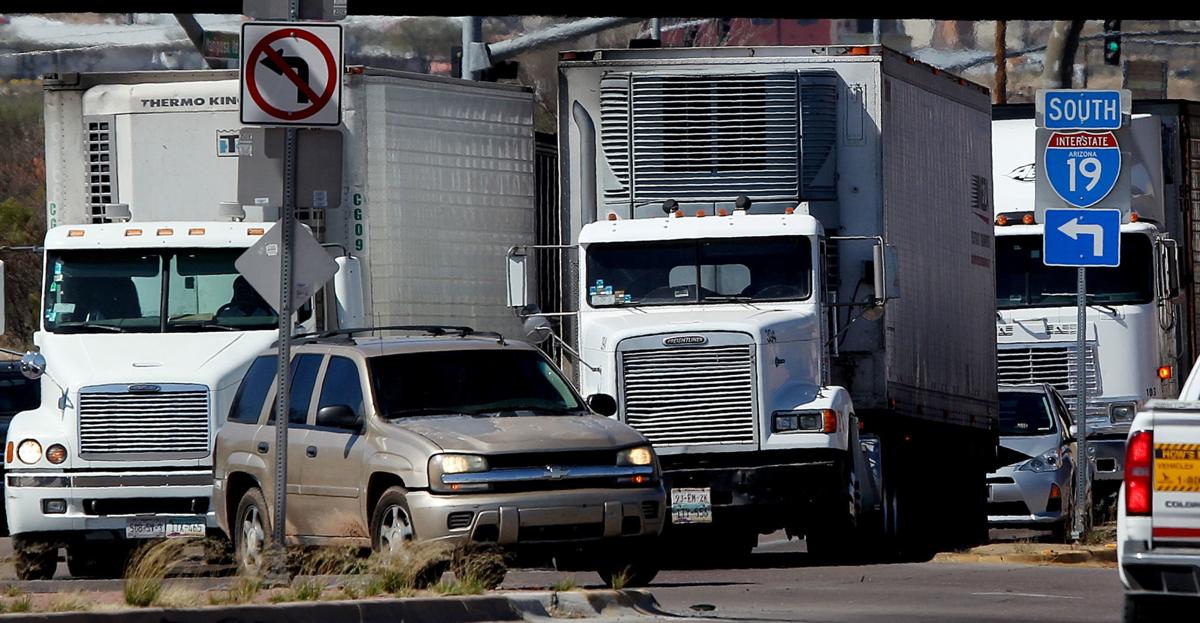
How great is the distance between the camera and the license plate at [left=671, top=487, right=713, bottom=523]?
1811 cm

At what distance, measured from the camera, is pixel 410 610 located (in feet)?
40.6

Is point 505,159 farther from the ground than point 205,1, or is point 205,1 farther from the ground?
point 205,1

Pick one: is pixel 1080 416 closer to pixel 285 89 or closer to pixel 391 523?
pixel 391 523

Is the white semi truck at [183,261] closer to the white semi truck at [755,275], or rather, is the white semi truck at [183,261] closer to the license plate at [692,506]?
the white semi truck at [755,275]

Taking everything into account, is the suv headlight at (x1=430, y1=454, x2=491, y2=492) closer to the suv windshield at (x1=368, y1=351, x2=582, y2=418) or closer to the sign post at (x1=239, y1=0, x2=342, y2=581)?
the suv windshield at (x1=368, y1=351, x2=582, y2=418)

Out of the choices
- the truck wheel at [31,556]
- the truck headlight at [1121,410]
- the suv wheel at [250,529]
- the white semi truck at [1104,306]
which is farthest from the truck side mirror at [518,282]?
the truck headlight at [1121,410]

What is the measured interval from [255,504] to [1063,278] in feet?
45.1

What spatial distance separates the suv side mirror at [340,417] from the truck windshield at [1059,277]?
45.1 feet

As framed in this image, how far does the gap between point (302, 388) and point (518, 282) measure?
334 centimetres

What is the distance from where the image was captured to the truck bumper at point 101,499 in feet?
57.1

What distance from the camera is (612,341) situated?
18516 millimetres

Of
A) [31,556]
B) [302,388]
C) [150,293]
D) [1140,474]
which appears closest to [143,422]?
[150,293]

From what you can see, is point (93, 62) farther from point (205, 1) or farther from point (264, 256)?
point (264, 256)

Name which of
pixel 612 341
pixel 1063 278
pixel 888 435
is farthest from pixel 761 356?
→ pixel 1063 278
